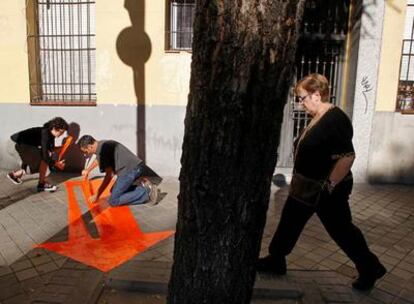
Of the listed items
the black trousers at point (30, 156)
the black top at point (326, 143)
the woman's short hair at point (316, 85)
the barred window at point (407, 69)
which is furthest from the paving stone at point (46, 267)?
the barred window at point (407, 69)

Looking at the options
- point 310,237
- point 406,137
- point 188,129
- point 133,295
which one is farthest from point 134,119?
point 188,129

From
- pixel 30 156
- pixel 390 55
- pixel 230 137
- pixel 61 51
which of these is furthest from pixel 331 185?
pixel 61 51

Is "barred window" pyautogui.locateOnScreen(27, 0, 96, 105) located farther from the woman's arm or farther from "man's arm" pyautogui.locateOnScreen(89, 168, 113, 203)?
the woman's arm

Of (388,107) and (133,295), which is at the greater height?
(388,107)

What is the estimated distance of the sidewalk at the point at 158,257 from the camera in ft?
10.5

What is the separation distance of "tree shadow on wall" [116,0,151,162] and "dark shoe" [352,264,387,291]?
461 cm

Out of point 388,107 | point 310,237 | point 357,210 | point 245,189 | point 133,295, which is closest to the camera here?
point 245,189

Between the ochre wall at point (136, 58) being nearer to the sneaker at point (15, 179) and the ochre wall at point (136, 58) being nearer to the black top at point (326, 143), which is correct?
the sneaker at point (15, 179)

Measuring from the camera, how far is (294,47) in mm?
1652

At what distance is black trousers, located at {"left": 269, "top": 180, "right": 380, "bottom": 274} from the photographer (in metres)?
3.13

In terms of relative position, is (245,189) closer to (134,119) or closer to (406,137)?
(134,119)

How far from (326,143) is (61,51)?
5818 millimetres

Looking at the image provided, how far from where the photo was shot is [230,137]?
168 cm

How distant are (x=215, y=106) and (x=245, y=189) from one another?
0.41m
